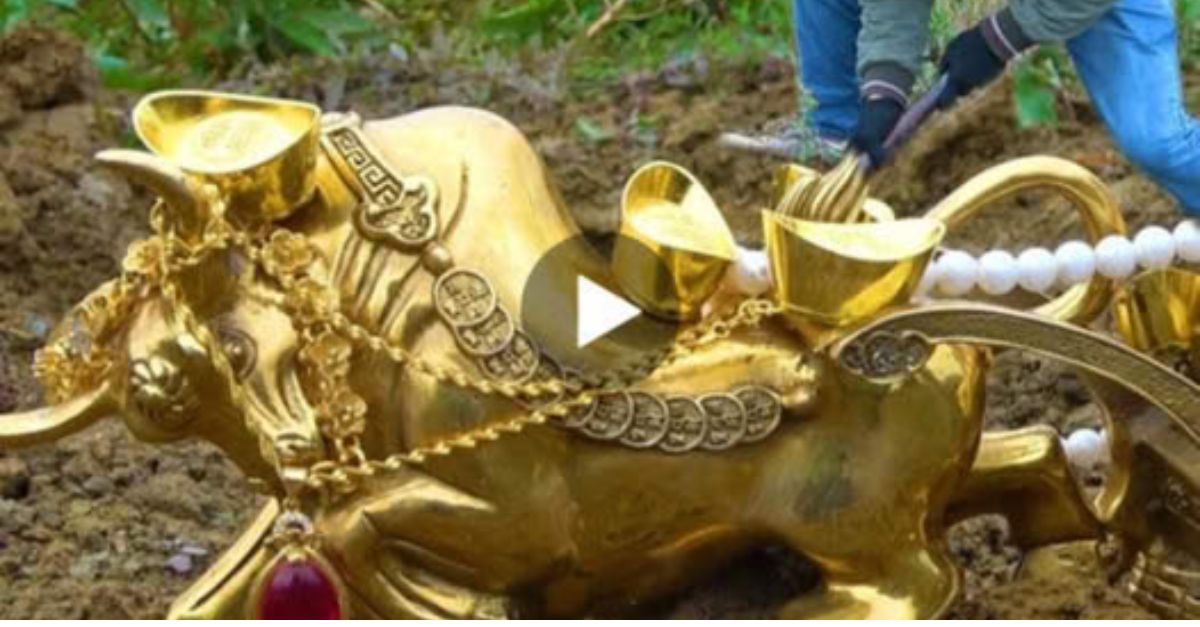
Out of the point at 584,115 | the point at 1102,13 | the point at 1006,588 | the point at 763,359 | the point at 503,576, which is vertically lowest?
the point at 584,115

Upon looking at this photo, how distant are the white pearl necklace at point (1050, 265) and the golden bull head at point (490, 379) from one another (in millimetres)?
38

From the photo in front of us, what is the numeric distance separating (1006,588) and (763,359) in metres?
0.36

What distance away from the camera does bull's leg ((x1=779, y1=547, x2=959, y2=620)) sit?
1.69 m

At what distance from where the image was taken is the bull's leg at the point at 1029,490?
177 cm

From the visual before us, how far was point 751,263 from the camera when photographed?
1.69m

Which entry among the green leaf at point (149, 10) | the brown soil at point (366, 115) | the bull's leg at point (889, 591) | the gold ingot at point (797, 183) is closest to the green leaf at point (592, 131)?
the brown soil at point (366, 115)

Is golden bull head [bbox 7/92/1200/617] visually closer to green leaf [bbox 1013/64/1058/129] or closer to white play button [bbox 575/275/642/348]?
white play button [bbox 575/275/642/348]

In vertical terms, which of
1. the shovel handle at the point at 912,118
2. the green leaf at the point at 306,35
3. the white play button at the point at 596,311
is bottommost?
the green leaf at the point at 306,35

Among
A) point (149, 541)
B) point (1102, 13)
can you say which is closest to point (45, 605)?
point (149, 541)

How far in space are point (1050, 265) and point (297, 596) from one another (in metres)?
0.48

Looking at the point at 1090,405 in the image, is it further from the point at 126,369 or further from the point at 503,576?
the point at 126,369

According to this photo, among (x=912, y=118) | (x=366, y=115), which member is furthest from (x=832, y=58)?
(x=366, y=115)

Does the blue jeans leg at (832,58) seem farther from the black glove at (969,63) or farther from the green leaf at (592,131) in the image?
the green leaf at (592,131)

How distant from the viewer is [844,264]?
1642 mm
